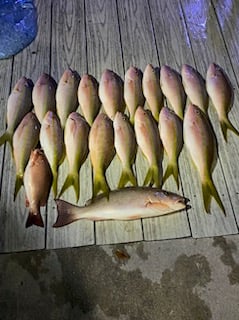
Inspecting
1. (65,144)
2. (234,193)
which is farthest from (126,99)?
(234,193)

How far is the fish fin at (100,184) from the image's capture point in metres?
1.62

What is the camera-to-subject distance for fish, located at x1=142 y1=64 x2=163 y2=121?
1.87m

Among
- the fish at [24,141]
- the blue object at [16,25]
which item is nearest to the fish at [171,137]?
the fish at [24,141]

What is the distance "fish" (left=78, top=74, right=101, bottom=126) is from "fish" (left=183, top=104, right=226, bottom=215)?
391 millimetres

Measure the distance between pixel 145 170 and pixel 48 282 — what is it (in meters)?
0.56

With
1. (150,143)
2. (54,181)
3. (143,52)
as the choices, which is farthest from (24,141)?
(143,52)

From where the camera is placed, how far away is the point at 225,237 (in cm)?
154

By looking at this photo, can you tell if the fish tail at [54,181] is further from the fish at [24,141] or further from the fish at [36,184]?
the fish at [24,141]

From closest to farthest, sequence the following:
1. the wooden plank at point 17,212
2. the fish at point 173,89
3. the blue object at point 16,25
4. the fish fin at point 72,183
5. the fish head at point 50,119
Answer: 1. the wooden plank at point 17,212
2. the fish fin at point 72,183
3. the fish head at point 50,119
4. the fish at point 173,89
5. the blue object at point 16,25

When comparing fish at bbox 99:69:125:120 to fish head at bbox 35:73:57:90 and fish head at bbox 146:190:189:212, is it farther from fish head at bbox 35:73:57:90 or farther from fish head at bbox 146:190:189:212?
fish head at bbox 146:190:189:212

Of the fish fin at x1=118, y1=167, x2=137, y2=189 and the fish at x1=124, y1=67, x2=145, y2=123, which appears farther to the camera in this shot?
the fish at x1=124, y1=67, x2=145, y2=123

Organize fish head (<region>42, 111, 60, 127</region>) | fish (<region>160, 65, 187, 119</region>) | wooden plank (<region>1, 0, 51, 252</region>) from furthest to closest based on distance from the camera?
fish (<region>160, 65, 187, 119</region>)
fish head (<region>42, 111, 60, 127</region>)
wooden plank (<region>1, 0, 51, 252</region>)

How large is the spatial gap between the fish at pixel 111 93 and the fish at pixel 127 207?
1.37 feet

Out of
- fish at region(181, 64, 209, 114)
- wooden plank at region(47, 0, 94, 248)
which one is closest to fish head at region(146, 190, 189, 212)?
wooden plank at region(47, 0, 94, 248)
